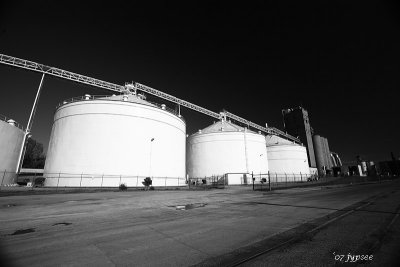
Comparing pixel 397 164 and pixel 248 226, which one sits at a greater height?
pixel 397 164

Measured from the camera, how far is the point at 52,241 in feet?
18.0

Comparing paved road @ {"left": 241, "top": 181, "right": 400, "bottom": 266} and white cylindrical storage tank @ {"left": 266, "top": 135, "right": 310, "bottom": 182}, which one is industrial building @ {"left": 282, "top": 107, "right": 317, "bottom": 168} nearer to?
white cylindrical storage tank @ {"left": 266, "top": 135, "right": 310, "bottom": 182}

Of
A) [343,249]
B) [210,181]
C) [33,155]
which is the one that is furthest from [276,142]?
[33,155]

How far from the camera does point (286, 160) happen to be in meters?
66.4

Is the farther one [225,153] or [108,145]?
[225,153]

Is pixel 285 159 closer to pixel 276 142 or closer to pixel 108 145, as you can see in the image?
pixel 276 142

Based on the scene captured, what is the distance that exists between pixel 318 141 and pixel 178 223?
110120 millimetres

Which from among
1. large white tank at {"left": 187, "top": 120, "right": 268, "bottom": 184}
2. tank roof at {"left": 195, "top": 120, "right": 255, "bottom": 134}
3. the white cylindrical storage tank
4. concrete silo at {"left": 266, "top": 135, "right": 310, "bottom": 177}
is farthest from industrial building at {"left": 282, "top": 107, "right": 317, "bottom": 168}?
tank roof at {"left": 195, "top": 120, "right": 255, "bottom": 134}

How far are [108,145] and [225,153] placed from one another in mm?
26915

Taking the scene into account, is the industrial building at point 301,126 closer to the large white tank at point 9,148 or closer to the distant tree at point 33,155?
the large white tank at point 9,148

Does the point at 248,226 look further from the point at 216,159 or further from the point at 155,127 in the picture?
the point at 216,159

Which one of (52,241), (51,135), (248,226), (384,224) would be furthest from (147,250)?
(51,135)

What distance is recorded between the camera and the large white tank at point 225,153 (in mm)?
47500

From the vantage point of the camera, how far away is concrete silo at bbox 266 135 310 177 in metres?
65.9
